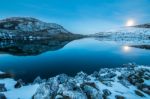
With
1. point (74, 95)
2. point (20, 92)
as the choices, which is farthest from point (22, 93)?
point (74, 95)

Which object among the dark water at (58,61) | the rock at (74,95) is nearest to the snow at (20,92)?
the rock at (74,95)

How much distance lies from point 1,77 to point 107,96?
65.2ft

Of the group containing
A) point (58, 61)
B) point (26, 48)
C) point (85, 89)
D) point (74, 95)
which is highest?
point (74, 95)

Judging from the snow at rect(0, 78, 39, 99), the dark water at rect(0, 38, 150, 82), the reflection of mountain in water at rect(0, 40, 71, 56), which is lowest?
the dark water at rect(0, 38, 150, 82)

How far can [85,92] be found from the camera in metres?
22.0

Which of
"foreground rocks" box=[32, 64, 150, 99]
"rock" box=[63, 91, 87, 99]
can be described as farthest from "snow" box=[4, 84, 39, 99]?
"rock" box=[63, 91, 87, 99]

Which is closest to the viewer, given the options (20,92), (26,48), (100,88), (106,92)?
(106,92)

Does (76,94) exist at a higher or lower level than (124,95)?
higher

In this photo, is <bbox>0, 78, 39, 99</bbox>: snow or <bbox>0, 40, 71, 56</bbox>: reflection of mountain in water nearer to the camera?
<bbox>0, 78, 39, 99</bbox>: snow

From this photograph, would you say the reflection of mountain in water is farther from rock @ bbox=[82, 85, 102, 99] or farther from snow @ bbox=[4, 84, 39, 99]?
rock @ bbox=[82, 85, 102, 99]

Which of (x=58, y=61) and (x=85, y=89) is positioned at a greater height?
(x=85, y=89)

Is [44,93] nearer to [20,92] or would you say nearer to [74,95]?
[74,95]

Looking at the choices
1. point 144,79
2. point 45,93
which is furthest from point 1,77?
point 144,79

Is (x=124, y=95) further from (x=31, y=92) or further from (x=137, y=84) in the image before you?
(x=31, y=92)
